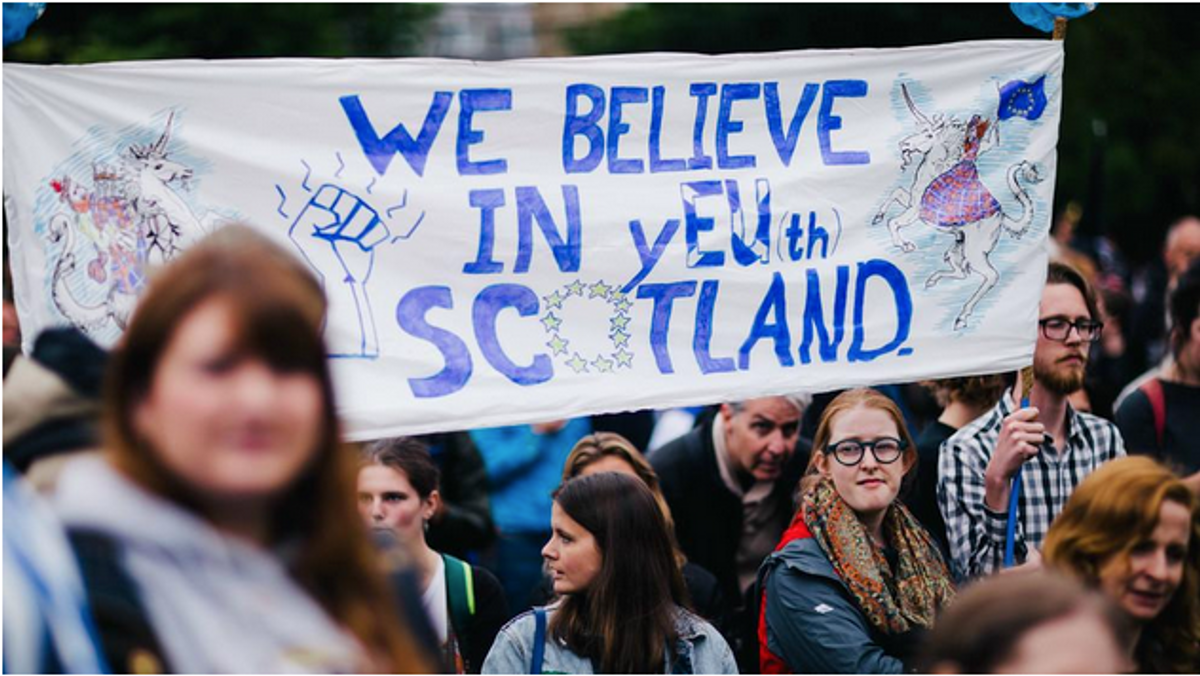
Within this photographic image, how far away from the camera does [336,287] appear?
4.02 meters

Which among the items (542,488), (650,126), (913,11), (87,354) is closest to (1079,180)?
(913,11)

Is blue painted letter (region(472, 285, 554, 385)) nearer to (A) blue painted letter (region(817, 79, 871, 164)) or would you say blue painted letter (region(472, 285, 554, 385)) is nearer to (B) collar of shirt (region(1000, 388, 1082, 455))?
(A) blue painted letter (region(817, 79, 871, 164))

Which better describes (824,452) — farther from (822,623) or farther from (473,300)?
(473,300)

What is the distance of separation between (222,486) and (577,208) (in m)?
2.63

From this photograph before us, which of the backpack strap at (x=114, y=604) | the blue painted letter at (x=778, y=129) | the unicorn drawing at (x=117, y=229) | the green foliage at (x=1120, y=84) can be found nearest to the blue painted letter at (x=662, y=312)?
the blue painted letter at (x=778, y=129)

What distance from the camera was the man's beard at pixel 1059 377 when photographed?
4.80 metres

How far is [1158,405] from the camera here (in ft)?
17.9

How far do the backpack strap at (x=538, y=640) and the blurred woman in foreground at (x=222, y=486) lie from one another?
7.03 feet

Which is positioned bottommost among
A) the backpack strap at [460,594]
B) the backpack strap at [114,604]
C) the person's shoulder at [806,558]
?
the backpack strap at [460,594]

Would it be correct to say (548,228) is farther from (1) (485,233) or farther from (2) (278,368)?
(2) (278,368)

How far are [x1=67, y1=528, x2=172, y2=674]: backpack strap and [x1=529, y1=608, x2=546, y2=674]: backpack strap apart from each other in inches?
86.9

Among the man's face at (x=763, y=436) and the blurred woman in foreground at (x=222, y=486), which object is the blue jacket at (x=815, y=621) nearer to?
the man's face at (x=763, y=436)

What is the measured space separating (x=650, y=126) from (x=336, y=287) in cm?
97

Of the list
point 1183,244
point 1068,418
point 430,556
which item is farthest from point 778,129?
point 1183,244
